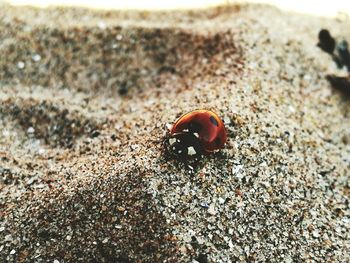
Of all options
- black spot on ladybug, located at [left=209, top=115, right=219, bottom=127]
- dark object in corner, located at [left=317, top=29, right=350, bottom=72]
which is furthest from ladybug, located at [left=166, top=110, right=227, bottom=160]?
dark object in corner, located at [left=317, top=29, right=350, bottom=72]

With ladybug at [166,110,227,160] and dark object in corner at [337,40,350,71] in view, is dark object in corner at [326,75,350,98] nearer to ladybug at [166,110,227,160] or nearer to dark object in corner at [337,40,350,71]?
dark object in corner at [337,40,350,71]

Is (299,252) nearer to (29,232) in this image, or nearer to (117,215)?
(117,215)

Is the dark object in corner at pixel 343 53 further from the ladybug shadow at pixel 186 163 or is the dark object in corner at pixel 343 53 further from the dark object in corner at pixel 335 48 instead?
the ladybug shadow at pixel 186 163

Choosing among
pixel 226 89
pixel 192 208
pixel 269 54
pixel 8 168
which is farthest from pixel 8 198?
pixel 269 54

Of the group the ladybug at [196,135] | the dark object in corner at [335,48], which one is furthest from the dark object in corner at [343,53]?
the ladybug at [196,135]

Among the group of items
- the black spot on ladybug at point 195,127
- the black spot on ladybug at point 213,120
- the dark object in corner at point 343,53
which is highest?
the dark object in corner at point 343,53

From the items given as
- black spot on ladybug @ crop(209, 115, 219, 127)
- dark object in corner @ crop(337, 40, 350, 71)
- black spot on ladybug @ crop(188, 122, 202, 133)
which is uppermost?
dark object in corner @ crop(337, 40, 350, 71)
